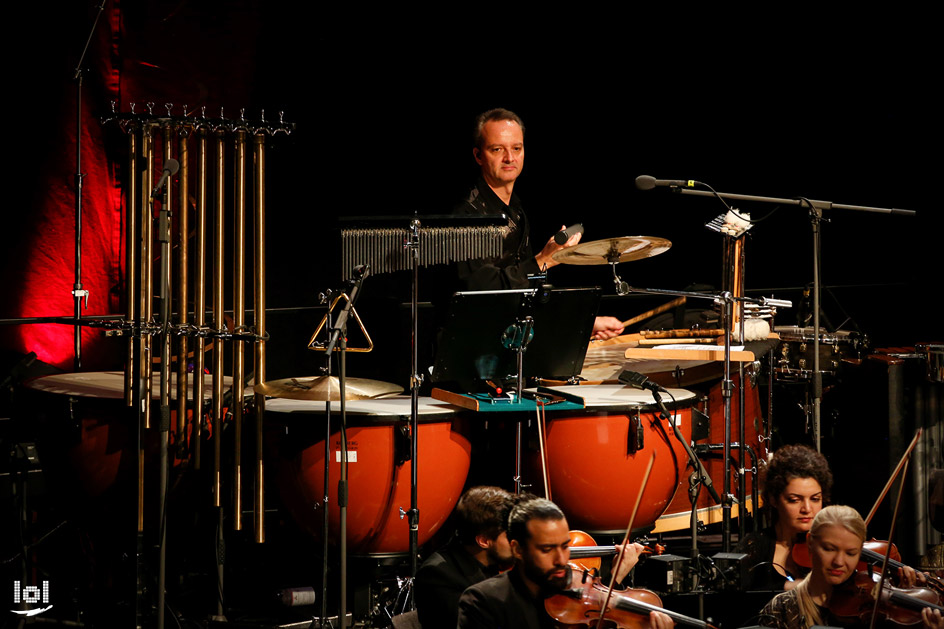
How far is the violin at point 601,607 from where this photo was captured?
11.2ft

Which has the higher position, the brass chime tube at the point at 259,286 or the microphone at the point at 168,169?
the microphone at the point at 168,169

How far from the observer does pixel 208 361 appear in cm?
603

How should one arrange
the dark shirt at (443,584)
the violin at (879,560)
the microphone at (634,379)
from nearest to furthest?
the violin at (879,560), the dark shirt at (443,584), the microphone at (634,379)

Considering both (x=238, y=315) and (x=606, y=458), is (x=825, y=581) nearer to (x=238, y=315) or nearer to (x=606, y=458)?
(x=606, y=458)

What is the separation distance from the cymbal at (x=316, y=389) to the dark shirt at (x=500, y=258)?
82 cm

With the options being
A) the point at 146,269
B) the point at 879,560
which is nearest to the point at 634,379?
the point at 879,560

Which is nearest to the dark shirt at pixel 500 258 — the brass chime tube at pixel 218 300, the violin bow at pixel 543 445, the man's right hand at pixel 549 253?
the man's right hand at pixel 549 253

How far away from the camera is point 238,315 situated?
4.60 meters

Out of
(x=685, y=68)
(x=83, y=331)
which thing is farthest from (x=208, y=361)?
(x=685, y=68)

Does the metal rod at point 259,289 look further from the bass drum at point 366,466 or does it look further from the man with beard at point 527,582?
the man with beard at point 527,582

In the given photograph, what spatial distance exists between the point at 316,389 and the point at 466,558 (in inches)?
36.5

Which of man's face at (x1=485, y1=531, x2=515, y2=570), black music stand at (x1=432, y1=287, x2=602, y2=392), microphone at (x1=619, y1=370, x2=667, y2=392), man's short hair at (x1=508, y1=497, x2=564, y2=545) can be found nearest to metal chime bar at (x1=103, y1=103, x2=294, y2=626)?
black music stand at (x1=432, y1=287, x2=602, y2=392)

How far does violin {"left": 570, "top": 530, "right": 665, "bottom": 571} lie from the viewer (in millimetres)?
4020

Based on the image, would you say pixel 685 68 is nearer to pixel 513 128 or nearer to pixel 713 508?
pixel 513 128
